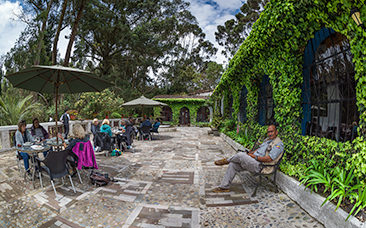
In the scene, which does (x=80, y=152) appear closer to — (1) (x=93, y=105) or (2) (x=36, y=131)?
(2) (x=36, y=131)

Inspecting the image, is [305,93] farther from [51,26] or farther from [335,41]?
[51,26]

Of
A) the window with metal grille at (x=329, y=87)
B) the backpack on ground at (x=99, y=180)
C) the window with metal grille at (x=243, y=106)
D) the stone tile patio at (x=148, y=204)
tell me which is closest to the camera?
the stone tile patio at (x=148, y=204)

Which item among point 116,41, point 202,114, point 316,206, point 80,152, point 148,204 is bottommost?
point 148,204

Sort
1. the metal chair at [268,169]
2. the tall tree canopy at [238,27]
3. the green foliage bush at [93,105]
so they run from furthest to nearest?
the tall tree canopy at [238,27] → the green foliage bush at [93,105] → the metal chair at [268,169]

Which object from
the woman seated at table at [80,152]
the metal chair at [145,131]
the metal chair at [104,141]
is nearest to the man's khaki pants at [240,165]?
the woman seated at table at [80,152]

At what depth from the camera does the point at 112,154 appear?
265 inches

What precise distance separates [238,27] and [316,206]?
98.8 ft

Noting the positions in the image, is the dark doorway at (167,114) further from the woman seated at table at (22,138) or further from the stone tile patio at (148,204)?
the woman seated at table at (22,138)

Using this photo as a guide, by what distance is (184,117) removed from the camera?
2323 cm

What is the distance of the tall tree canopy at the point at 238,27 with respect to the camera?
86.7ft

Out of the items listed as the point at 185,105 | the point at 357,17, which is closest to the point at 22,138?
the point at 357,17

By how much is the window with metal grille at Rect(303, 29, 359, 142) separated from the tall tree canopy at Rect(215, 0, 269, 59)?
23076mm

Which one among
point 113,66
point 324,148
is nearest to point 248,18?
point 113,66

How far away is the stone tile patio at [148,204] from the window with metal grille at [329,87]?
161cm
